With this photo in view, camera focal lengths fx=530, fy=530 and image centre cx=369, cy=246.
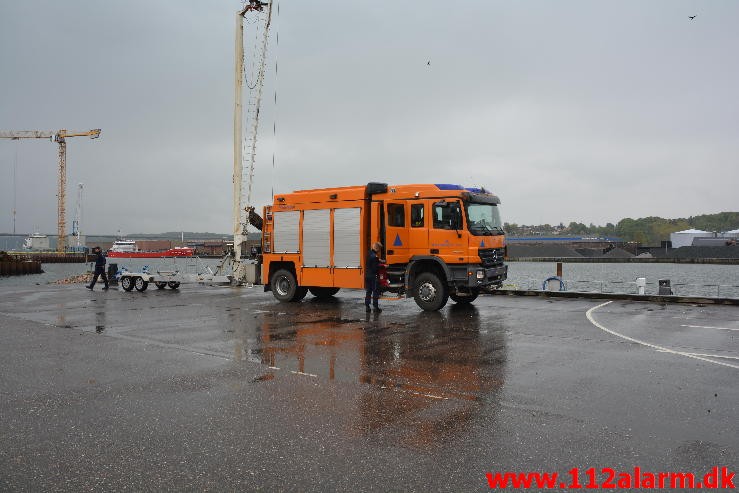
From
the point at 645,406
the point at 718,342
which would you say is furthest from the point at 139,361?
the point at 718,342

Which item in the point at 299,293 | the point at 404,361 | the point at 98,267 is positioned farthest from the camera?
the point at 98,267

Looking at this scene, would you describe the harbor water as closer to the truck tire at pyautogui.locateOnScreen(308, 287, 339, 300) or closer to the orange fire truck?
the orange fire truck

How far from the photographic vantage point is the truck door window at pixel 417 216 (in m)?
14.9

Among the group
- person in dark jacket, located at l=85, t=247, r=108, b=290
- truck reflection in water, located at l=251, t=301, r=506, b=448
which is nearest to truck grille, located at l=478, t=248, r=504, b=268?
truck reflection in water, located at l=251, t=301, r=506, b=448

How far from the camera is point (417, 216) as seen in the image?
14.9m

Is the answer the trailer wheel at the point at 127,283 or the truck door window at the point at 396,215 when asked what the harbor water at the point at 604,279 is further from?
the truck door window at the point at 396,215

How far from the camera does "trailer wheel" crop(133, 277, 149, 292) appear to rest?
20.9 meters

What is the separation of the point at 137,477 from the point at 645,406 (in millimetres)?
5183

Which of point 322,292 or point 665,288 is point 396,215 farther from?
point 665,288

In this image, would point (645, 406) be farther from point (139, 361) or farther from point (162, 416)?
point (139, 361)

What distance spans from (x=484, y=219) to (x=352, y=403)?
9.73 meters

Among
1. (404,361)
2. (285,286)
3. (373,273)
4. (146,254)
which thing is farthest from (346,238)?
(146,254)

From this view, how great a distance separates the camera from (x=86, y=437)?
193 inches

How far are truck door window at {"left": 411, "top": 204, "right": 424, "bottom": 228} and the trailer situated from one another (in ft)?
33.7
